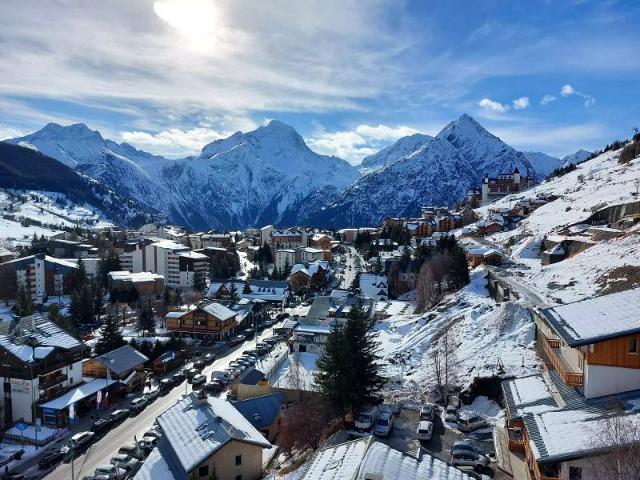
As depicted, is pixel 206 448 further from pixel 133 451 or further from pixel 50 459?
pixel 50 459

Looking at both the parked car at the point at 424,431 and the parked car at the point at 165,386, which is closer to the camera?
the parked car at the point at 424,431

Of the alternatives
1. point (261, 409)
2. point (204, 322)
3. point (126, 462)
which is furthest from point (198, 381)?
point (204, 322)

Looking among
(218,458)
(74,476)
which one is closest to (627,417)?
(218,458)

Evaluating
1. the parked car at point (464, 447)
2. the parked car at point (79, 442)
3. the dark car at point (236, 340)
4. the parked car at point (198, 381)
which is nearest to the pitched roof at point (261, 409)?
the parked car at point (79, 442)

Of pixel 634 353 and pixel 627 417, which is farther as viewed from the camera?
pixel 634 353

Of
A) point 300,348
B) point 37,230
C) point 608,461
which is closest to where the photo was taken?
point 608,461

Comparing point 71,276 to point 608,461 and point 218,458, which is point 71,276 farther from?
point 608,461

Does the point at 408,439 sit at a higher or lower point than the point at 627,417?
lower

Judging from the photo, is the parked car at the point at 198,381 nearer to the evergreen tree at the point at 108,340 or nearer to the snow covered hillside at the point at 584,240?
the evergreen tree at the point at 108,340

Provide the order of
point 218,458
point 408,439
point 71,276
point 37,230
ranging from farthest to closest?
point 37,230
point 71,276
point 408,439
point 218,458
